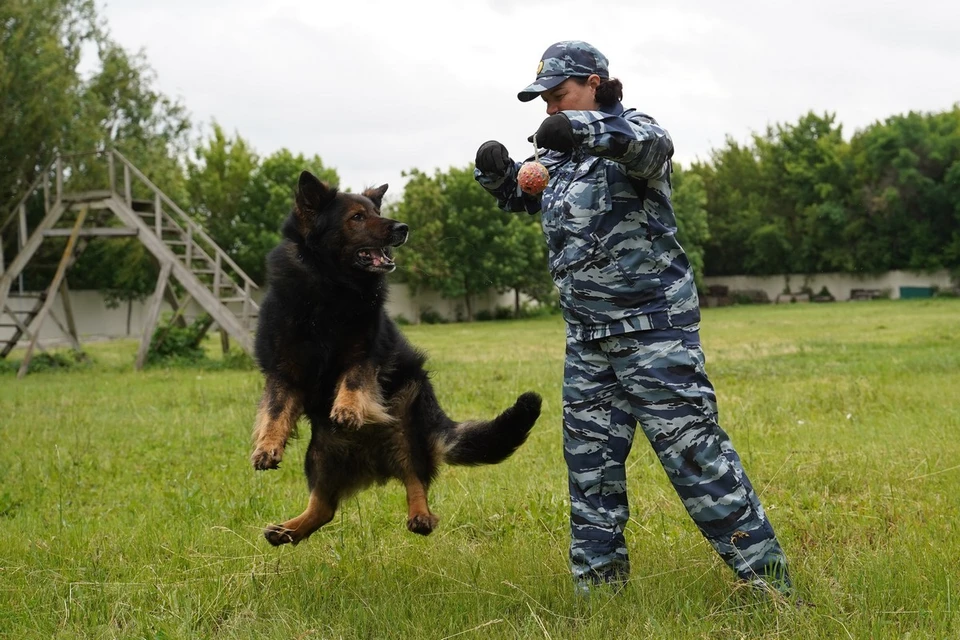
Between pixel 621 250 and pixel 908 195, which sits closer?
pixel 621 250

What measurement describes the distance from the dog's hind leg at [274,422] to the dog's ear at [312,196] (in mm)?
924

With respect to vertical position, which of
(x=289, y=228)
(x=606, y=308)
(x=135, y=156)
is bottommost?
(x=606, y=308)

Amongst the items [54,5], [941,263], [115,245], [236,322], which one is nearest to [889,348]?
[236,322]

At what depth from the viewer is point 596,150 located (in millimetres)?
3377

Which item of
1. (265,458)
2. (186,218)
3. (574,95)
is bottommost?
(265,458)

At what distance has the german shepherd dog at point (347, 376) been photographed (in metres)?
4.25

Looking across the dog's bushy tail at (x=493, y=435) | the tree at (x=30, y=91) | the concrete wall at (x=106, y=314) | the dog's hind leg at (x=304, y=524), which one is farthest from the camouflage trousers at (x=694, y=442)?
the concrete wall at (x=106, y=314)

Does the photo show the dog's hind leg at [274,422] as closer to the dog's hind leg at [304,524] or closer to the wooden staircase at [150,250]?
the dog's hind leg at [304,524]

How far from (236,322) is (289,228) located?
12.1 m

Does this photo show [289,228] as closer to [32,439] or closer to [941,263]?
[32,439]

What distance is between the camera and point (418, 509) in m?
4.23

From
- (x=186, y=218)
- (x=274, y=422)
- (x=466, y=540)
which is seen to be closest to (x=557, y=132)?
(x=274, y=422)

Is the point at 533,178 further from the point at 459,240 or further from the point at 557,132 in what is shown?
the point at 459,240

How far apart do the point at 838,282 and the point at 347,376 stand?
57.5m
